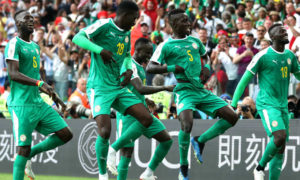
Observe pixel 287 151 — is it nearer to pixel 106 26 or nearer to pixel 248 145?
pixel 248 145

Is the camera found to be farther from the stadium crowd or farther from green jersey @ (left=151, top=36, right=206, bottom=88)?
green jersey @ (left=151, top=36, right=206, bottom=88)

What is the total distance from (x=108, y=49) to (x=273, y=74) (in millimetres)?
2841

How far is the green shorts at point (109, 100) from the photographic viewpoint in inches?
349

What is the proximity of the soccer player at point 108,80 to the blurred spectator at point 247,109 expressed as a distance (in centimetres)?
371

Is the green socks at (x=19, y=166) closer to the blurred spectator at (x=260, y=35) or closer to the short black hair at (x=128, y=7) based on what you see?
the short black hair at (x=128, y=7)

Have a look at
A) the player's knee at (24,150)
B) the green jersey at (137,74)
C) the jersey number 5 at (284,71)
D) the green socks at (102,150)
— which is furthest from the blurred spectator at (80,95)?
the jersey number 5 at (284,71)

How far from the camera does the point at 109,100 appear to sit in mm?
8922

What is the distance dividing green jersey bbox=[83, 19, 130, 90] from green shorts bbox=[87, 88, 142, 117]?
0.09m

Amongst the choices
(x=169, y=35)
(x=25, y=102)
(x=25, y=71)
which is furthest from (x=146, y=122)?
(x=169, y=35)

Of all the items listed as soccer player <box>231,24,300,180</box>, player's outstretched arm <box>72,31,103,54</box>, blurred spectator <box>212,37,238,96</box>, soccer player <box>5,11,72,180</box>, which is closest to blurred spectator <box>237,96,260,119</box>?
blurred spectator <box>212,37,238,96</box>

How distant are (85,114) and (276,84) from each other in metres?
5.46

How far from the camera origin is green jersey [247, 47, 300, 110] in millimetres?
9773

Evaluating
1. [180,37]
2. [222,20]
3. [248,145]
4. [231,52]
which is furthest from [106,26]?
[222,20]

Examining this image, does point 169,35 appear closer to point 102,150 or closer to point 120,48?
point 120,48
